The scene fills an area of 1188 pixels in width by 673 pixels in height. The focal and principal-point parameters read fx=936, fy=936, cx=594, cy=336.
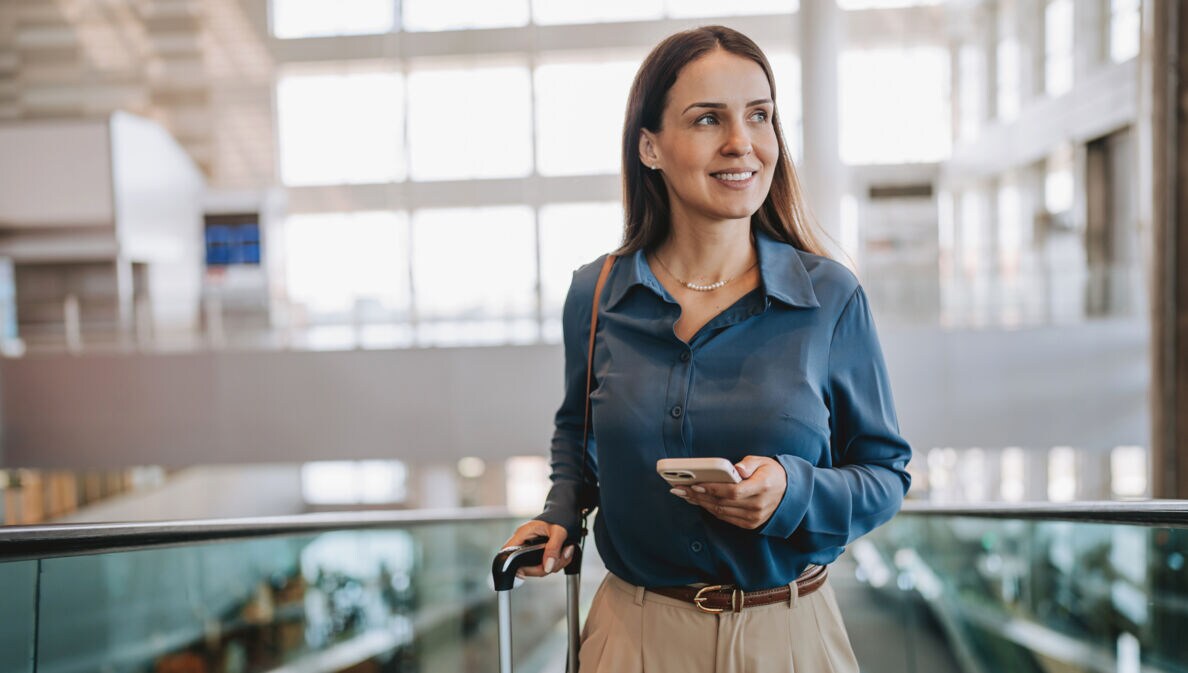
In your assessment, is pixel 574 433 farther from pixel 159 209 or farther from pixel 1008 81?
pixel 159 209

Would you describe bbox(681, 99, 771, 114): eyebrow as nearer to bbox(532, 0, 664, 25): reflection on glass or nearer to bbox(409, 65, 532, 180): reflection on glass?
bbox(532, 0, 664, 25): reflection on glass

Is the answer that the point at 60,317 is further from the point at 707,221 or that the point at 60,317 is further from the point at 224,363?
the point at 707,221

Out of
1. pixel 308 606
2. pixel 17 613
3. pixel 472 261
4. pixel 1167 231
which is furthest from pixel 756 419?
pixel 472 261

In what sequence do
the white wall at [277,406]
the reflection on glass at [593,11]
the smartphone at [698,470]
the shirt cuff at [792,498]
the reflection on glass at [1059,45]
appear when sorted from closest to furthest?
1. the smartphone at [698,470]
2. the shirt cuff at [792,498]
3. the white wall at [277,406]
4. the reflection on glass at [1059,45]
5. the reflection on glass at [593,11]

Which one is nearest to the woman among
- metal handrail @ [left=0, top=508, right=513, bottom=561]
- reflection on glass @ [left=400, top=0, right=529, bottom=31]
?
metal handrail @ [left=0, top=508, right=513, bottom=561]

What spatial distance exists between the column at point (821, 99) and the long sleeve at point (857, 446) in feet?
30.0

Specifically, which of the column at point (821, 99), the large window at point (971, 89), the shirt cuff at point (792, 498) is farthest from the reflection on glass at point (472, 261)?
the shirt cuff at point (792, 498)

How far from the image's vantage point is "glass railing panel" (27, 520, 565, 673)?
117 inches

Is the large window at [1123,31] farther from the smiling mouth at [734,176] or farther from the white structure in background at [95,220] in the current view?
the white structure in background at [95,220]

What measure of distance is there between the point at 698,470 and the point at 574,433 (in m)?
0.55

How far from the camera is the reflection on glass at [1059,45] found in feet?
35.6

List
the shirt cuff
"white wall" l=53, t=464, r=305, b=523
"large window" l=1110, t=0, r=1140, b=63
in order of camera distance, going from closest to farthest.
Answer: the shirt cuff < "large window" l=1110, t=0, r=1140, b=63 < "white wall" l=53, t=464, r=305, b=523

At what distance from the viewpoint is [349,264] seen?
11531mm

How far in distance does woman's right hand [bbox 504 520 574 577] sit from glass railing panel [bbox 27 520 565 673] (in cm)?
173
